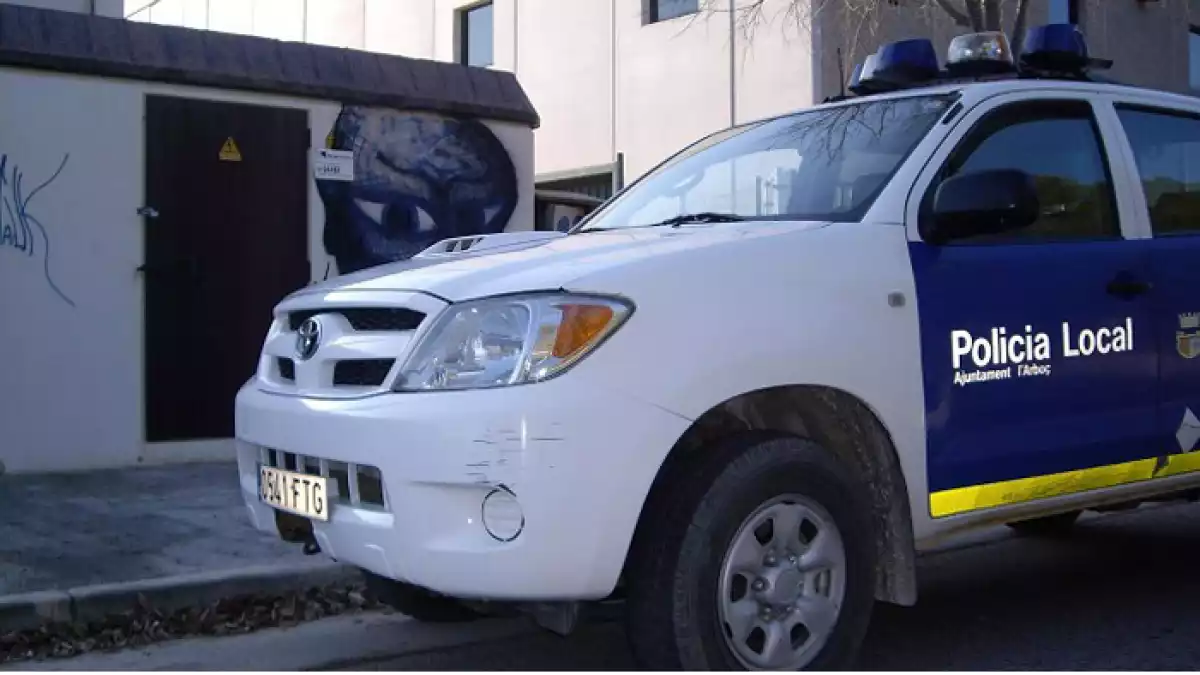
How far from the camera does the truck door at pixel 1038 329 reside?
3951 mm

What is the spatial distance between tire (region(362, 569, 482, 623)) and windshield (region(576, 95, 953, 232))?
152 cm

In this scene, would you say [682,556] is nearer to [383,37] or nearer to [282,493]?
[282,493]

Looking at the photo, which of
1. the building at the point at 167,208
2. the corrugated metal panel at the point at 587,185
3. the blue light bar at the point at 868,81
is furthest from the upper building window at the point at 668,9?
the blue light bar at the point at 868,81

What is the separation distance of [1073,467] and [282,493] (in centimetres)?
256

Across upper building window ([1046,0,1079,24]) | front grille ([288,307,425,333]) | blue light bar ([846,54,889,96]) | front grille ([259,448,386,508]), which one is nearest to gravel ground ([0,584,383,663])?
front grille ([259,448,386,508])

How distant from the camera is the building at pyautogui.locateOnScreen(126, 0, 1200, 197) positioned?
47.9 ft

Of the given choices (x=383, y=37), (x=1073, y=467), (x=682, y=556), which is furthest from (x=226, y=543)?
(x=383, y=37)

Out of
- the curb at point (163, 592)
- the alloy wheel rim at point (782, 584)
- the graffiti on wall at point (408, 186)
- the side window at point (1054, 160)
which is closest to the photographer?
the alloy wheel rim at point (782, 584)

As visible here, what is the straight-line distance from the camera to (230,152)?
27.8 feet

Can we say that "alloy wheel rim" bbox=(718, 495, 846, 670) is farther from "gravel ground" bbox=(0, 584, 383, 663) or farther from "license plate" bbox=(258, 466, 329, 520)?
"gravel ground" bbox=(0, 584, 383, 663)

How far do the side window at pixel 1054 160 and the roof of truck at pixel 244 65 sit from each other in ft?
18.1

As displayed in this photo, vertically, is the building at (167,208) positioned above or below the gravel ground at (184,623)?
above

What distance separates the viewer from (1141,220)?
466 centimetres

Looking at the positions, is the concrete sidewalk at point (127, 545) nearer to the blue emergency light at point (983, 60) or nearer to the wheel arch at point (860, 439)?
the wheel arch at point (860, 439)
